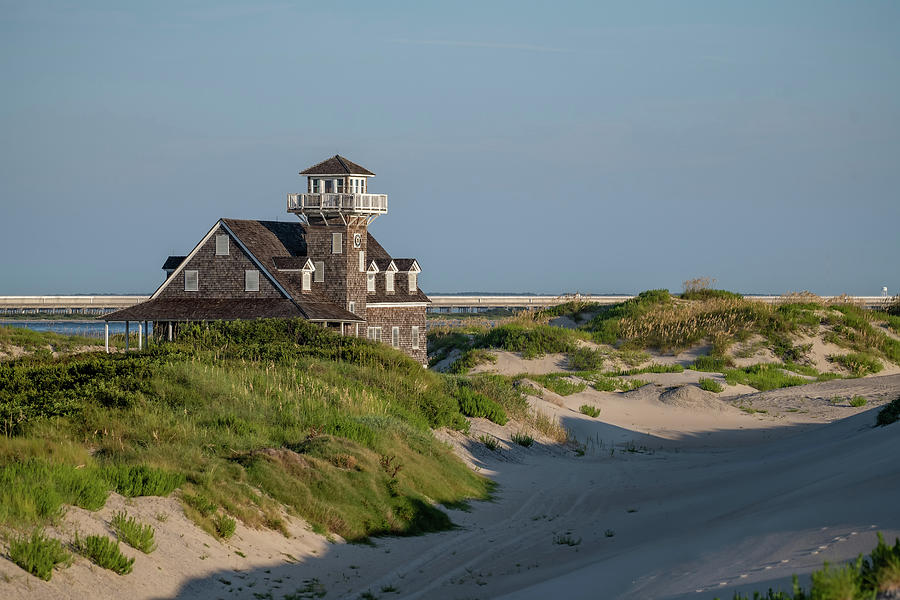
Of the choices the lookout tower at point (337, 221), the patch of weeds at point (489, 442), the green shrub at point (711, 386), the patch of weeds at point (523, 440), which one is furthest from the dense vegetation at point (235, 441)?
the lookout tower at point (337, 221)

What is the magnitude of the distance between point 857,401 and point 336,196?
32416mm

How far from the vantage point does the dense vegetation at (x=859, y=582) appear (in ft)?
24.0

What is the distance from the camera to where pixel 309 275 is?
56.8m

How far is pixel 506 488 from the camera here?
21438 millimetres

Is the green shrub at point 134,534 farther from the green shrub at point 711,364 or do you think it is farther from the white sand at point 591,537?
the green shrub at point 711,364

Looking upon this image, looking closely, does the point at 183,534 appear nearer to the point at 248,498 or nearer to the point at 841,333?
the point at 248,498

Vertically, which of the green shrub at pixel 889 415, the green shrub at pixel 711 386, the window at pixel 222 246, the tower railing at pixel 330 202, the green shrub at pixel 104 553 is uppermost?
the tower railing at pixel 330 202

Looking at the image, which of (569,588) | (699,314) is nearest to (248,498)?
(569,588)

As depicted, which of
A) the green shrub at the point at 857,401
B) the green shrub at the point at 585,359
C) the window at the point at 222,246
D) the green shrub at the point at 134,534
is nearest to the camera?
the green shrub at the point at 134,534

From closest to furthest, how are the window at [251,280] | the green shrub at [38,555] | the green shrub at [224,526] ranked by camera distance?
the green shrub at [38,555] → the green shrub at [224,526] → the window at [251,280]

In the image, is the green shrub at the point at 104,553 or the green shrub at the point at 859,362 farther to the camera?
the green shrub at the point at 859,362

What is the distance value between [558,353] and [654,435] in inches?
690

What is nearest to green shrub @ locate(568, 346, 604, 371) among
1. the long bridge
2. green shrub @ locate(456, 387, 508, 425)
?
green shrub @ locate(456, 387, 508, 425)

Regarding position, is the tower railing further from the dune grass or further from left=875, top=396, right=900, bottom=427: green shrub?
left=875, top=396, right=900, bottom=427: green shrub
